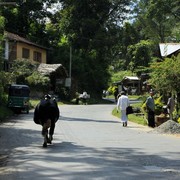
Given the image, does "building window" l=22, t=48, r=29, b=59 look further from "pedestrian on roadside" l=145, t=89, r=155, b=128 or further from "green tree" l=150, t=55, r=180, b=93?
"pedestrian on roadside" l=145, t=89, r=155, b=128

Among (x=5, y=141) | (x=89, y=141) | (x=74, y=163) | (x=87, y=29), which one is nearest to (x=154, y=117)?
(x=89, y=141)

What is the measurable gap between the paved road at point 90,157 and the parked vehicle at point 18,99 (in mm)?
13859

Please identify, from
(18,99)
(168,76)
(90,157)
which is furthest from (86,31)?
(90,157)

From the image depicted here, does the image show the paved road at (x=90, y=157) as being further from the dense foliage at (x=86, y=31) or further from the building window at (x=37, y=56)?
the dense foliage at (x=86, y=31)

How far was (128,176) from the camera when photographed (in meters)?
9.22

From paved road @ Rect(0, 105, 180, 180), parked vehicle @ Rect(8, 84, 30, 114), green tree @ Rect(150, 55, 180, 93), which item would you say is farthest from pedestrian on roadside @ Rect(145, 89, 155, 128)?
parked vehicle @ Rect(8, 84, 30, 114)

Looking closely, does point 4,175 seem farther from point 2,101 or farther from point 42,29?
point 42,29

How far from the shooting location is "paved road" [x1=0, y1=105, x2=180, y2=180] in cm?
951

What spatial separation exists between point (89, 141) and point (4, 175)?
253 inches

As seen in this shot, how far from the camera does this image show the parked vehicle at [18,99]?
106 feet

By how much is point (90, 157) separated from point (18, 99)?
21.0m

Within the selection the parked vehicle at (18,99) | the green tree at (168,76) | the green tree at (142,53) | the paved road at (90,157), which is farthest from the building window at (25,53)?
the paved road at (90,157)

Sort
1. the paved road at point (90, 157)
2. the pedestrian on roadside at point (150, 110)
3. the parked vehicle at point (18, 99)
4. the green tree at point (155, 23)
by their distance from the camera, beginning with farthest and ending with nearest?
the green tree at point (155, 23) → the parked vehicle at point (18, 99) → the pedestrian on roadside at point (150, 110) → the paved road at point (90, 157)

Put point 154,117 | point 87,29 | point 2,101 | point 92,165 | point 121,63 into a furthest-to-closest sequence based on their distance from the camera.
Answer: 1. point 121,63
2. point 87,29
3. point 2,101
4. point 154,117
5. point 92,165
